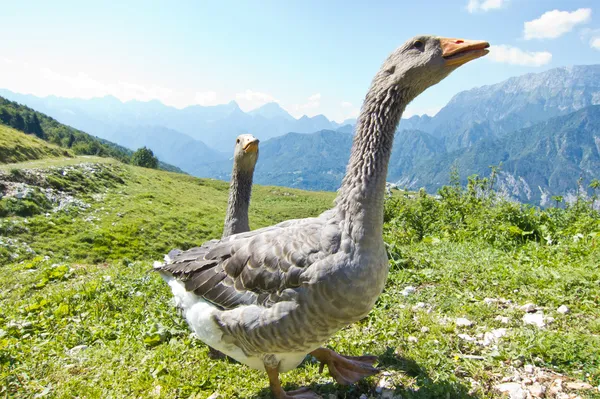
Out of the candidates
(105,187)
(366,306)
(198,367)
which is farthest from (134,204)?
(366,306)

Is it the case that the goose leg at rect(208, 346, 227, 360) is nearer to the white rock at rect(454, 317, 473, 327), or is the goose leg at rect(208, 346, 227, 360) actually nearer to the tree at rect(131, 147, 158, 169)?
the white rock at rect(454, 317, 473, 327)

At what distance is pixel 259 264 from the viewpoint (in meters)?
3.48

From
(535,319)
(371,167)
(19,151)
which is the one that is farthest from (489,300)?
(19,151)

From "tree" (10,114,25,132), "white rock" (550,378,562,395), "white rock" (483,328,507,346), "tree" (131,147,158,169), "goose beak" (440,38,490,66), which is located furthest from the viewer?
"tree" (10,114,25,132)

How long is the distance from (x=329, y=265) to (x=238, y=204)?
3.86m

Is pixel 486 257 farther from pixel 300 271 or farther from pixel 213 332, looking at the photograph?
pixel 213 332

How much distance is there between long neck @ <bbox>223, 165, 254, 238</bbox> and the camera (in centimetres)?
650

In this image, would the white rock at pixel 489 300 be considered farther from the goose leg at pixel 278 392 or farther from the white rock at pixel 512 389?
the goose leg at pixel 278 392

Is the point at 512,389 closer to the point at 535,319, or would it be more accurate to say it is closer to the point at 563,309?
the point at 535,319

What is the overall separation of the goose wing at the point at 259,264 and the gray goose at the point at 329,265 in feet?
0.03

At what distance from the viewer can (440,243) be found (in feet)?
25.6

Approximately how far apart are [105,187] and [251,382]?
104 ft

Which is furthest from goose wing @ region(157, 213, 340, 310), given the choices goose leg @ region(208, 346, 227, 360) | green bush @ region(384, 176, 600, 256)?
green bush @ region(384, 176, 600, 256)

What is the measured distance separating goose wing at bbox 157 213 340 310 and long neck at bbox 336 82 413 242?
0.78 feet
